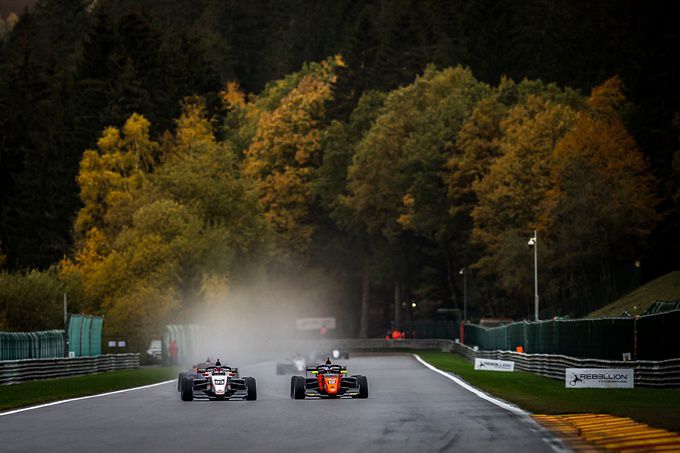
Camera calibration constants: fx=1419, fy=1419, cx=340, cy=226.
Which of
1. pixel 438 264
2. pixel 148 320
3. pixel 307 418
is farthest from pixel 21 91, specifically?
pixel 307 418

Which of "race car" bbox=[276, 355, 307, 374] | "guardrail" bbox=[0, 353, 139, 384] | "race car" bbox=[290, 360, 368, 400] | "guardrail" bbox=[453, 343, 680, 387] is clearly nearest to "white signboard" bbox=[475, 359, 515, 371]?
"guardrail" bbox=[453, 343, 680, 387]

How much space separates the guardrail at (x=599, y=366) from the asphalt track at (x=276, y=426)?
5993 millimetres

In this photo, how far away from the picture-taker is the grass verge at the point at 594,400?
25141 millimetres

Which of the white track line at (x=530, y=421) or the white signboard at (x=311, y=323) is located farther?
the white signboard at (x=311, y=323)

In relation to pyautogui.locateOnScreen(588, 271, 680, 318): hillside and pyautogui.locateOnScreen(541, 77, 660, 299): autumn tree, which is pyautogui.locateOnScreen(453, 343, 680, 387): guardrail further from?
pyautogui.locateOnScreen(541, 77, 660, 299): autumn tree

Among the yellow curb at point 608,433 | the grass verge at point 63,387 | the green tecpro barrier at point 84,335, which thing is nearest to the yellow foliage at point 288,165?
the green tecpro barrier at point 84,335

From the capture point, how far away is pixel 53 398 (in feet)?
113

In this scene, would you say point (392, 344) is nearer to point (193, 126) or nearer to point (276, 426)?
point (193, 126)

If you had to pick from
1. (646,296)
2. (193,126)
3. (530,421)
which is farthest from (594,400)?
(193,126)

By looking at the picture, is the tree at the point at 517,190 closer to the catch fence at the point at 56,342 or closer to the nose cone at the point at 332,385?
the catch fence at the point at 56,342

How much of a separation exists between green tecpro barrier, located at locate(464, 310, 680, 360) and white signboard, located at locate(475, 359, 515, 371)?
1.02m

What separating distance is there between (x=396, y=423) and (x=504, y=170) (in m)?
72.4

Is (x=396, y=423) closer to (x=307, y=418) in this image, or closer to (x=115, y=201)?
(x=307, y=418)

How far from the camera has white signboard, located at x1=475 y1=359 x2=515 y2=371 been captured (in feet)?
185
